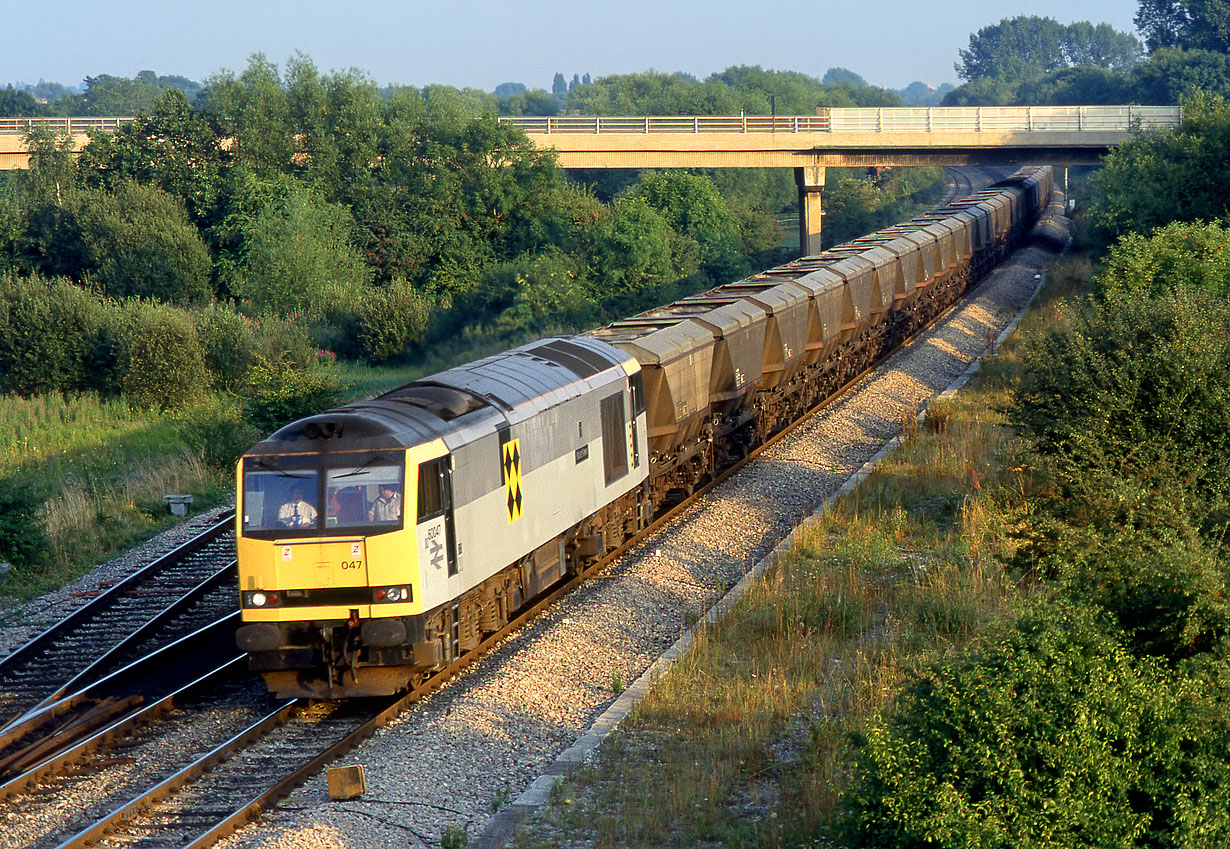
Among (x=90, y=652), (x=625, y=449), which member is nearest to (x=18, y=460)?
(x=90, y=652)

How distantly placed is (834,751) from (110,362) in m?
31.8

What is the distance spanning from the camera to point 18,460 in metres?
26.4

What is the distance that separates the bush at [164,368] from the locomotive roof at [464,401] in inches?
753

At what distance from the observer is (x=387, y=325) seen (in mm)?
45594

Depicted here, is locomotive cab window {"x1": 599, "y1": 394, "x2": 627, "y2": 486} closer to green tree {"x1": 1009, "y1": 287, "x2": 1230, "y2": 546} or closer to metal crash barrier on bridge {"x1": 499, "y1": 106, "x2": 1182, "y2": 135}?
green tree {"x1": 1009, "y1": 287, "x2": 1230, "y2": 546}

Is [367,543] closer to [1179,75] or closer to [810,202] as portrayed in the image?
[810,202]

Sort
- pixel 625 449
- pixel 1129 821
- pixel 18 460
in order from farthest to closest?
pixel 18 460 < pixel 625 449 < pixel 1129 821

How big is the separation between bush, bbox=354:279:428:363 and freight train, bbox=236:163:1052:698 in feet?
81.5

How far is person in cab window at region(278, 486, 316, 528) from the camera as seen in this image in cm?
1204

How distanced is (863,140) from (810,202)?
4.30 metres

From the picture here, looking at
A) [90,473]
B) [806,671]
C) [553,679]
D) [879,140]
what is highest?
[879,140]

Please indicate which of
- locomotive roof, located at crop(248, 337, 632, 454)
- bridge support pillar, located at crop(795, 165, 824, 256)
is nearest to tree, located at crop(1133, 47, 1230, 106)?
bridge support pillar, located at crop(795, 165, 824, 256)

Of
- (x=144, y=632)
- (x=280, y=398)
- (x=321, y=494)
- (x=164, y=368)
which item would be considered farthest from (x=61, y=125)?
(x=321, y=494)

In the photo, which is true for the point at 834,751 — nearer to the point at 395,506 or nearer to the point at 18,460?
the point at 395,506
